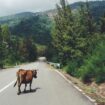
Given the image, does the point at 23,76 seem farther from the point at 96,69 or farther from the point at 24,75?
the point at 96,69

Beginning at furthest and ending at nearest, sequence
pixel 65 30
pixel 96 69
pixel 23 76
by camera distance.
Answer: pixel 65 30 → pixel 96 69 → pixel 23 76

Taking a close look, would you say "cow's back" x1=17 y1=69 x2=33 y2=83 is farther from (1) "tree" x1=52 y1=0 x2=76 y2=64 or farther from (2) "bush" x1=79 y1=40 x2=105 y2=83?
(1) "tree" x1=52 y1=0 x2=76 y2=64

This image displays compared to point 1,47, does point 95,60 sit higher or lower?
higher

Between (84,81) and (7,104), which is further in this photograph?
(84,81)

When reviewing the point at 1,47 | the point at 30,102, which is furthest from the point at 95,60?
the point at 1,47

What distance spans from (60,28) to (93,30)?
1598cm

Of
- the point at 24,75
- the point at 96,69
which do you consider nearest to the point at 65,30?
the point at 96,69

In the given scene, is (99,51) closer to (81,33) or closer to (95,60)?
(95,60)

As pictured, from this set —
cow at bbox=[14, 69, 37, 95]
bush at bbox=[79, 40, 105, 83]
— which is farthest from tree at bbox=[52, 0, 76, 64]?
cow at bbox=[14, 69, 37, 95]

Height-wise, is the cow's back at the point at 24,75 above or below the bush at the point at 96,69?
above

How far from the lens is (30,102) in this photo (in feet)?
52.3

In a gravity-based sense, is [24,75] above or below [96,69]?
above

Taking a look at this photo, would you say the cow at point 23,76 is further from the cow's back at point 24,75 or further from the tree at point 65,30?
the tree at point 65,30

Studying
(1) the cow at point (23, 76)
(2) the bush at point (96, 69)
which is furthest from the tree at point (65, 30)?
(1) the cow at point (23, 76)
